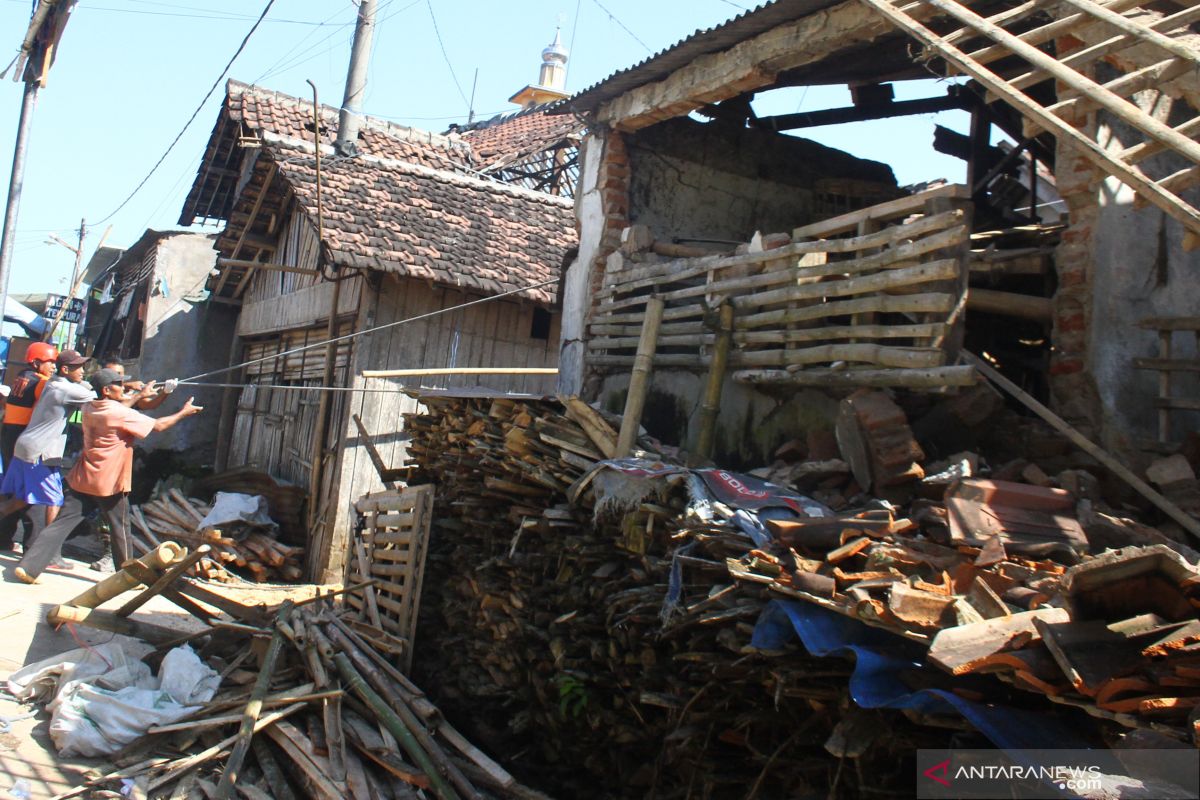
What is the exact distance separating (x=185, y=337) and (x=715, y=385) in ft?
43.5

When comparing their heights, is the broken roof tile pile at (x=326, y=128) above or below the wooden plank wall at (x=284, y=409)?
above

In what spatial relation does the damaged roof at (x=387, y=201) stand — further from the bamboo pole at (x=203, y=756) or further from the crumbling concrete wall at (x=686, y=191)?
the bamboo pole at (x=203, y=756)

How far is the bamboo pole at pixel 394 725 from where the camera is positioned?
5594 millimetres

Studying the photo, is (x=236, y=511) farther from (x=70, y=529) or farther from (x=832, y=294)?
(x=832, y=294)

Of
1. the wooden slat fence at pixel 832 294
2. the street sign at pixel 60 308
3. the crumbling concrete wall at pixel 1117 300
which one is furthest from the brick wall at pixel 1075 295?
the street sign at pixel 60 308

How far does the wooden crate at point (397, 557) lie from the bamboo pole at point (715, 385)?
8.84 feet

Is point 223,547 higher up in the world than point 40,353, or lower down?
lower down

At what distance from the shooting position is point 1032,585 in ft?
11.3

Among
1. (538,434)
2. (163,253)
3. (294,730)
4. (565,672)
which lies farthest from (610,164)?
(163,253)

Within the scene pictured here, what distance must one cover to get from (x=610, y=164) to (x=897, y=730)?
630cm

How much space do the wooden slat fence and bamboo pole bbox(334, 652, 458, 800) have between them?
3324 millimetres

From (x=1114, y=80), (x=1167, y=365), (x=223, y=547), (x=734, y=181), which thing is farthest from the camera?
(x=223, y=547)

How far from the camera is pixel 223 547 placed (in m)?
11.4

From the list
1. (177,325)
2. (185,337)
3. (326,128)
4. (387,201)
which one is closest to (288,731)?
(387,201)
